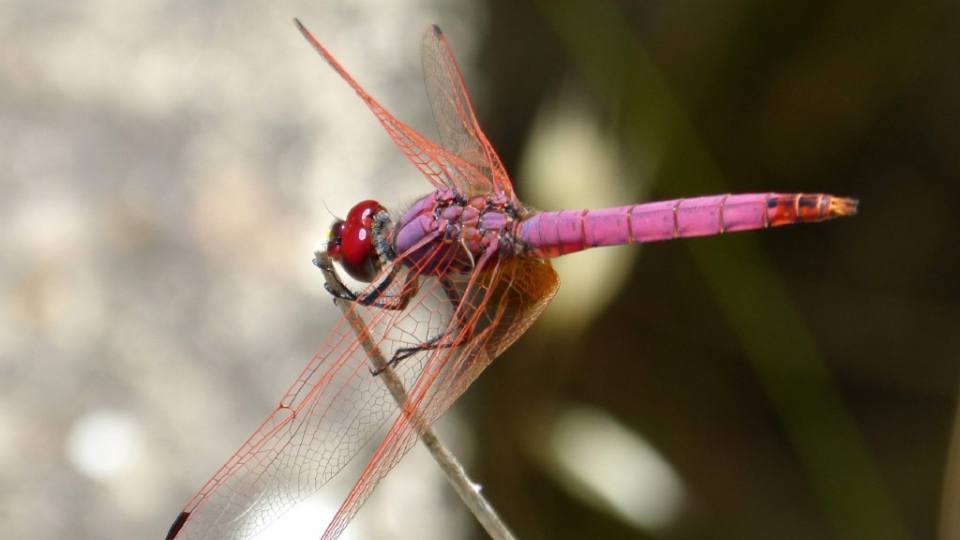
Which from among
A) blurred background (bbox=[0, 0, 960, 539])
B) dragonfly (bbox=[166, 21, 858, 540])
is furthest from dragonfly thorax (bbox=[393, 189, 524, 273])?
blurred background (bbox=[0, 0, 960, 539])

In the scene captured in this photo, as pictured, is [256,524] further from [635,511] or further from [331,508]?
[635,511]

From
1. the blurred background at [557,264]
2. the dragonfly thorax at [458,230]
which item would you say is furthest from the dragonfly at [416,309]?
the blurred background at [557,264]

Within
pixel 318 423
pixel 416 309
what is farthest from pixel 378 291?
pixel 318 423

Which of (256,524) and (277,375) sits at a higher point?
(277,375)

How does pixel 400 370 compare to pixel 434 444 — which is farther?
pixel 400 370

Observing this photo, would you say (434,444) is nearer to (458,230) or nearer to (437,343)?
(437,343)

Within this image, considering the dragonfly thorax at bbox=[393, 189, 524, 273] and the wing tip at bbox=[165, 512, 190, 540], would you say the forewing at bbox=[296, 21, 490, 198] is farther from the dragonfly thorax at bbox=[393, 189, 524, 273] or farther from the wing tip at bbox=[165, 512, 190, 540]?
the wing tip at bbox=[165, 512, 190, 540]

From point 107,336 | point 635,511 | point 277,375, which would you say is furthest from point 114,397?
point 635,511
